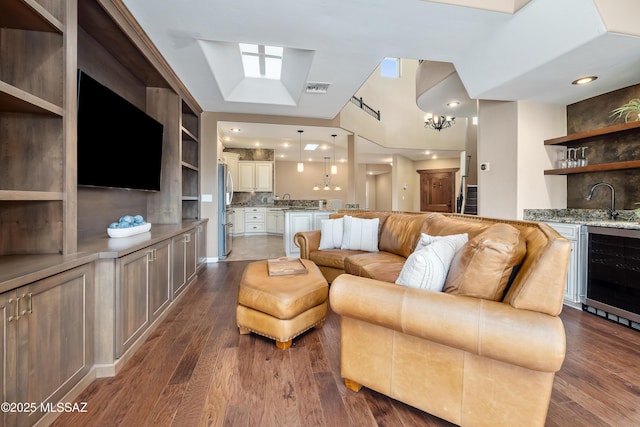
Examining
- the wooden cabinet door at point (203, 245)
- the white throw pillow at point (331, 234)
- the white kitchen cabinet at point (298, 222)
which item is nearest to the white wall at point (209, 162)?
the wooden cabinet door at point (203, 245)

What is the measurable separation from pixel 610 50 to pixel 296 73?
3.10 metres

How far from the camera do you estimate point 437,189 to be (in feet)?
32.3

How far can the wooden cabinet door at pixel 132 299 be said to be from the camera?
184 centimetres

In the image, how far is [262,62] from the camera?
395 centimetres

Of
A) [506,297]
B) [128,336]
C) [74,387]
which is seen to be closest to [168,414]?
[74,387]

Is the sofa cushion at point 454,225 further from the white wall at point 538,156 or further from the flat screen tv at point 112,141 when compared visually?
the flat screen tv at point 112,141

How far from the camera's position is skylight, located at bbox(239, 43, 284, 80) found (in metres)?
3.60

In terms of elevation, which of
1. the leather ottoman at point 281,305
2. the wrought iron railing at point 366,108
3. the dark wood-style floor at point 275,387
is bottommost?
the dark wood-style floor at point 275,387

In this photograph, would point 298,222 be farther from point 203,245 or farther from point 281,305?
point 281,305

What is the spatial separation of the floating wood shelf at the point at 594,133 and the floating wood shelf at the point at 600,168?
1.12ft

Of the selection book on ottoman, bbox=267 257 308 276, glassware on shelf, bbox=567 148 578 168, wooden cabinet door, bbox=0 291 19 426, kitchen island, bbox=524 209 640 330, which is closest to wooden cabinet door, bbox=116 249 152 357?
wooden cabinet door, bbox=0 291 19 426

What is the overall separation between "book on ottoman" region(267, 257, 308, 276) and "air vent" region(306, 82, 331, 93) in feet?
7.81

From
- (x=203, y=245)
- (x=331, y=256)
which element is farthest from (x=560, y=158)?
(x=203, y=245)

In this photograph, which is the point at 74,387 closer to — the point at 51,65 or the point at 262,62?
the point at 51,65
